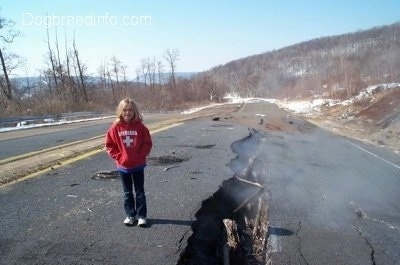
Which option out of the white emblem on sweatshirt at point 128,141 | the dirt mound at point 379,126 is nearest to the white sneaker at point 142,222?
the white emblem on sweatshirt at point 128,141

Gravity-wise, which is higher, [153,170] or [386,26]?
[386,26]

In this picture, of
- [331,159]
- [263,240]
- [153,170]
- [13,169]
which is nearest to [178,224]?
[263,240]

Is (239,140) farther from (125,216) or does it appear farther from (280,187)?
(125,216)

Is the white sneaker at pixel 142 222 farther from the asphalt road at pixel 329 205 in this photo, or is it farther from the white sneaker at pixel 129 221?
the asphalt road at pixel 329 205

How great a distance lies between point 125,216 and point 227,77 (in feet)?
638

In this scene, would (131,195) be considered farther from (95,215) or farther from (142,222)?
(95,215)

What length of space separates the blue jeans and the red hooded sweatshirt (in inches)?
3.8

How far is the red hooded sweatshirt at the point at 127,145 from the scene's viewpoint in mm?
4449

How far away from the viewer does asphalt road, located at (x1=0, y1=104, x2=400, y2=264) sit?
3895 millimetres

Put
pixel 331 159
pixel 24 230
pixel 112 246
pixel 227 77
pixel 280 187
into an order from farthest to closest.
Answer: pixel 227 77
pixel 331 159
pixel 280 187
pixel 24 230
pixel 112 246

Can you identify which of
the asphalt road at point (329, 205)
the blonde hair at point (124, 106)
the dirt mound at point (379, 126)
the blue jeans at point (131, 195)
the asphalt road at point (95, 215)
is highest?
the blonde hair at point (124, 106)

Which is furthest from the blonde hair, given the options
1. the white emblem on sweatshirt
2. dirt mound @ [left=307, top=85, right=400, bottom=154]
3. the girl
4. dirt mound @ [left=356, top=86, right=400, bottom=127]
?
dirt mound @ [left=356, top=86, right=400, bottom=127]

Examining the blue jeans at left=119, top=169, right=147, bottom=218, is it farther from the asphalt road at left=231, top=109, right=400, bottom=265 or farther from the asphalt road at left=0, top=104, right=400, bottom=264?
the asphalt road at left=231, top=109, right=400, bottom=265

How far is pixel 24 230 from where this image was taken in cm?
425
